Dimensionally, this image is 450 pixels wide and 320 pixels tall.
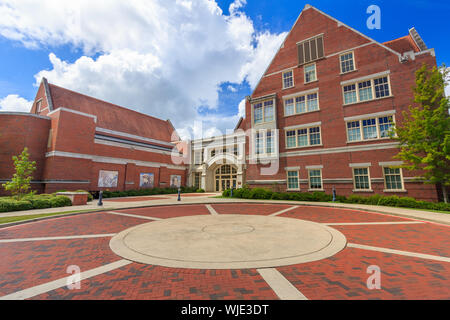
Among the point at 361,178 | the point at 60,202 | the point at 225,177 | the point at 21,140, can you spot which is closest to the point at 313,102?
the point at 361,178

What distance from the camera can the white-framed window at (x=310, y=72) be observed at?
19938mm

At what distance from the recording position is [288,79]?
21.3 meters

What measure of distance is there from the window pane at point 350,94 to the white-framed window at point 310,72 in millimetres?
3290

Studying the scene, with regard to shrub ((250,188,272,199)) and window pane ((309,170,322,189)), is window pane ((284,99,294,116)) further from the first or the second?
shrub ((250,188,272,199))

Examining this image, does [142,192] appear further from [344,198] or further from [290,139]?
[344,198]

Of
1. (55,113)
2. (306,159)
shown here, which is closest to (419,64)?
(306,159)

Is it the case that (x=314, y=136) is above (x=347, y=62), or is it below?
below

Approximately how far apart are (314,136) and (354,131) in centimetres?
328

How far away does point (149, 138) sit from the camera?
1319 inches

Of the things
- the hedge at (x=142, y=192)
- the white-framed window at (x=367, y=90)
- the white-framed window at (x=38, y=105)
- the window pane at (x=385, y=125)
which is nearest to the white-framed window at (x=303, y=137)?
the white-framed window at (x=367, y=90)

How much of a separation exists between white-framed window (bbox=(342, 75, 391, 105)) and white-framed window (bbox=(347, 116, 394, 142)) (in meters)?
1.91

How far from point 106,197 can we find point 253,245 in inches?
884

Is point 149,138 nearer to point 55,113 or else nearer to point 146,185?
point 146,185

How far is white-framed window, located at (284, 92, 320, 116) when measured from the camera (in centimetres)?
1956
